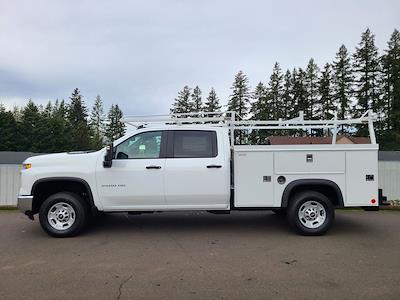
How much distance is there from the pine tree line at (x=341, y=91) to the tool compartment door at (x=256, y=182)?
192 ft

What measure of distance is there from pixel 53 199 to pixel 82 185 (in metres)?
0.56

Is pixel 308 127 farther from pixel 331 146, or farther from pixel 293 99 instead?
pixel 293 99

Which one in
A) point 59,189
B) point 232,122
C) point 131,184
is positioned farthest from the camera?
point 232,122

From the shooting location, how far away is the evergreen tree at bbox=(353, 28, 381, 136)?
211ft

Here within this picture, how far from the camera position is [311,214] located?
294 inches

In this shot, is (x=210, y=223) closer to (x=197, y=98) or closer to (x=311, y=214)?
(x=311, y=214)

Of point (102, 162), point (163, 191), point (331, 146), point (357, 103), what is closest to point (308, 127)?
point (331, 146)

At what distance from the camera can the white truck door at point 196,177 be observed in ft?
24.0

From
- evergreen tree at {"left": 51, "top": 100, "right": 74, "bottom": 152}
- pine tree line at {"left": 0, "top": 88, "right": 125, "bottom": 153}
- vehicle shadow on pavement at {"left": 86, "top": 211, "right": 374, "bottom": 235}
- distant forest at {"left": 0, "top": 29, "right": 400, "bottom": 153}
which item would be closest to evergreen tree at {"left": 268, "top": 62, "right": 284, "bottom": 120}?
distant forest at {"left": 0, "top": 29, "right": 400, "bottom": 153}

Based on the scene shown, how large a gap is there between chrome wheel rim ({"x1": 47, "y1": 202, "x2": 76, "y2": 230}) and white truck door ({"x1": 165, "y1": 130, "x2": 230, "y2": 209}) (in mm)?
1797

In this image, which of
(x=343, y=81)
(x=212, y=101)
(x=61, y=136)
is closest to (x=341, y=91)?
(x=343, y=81)

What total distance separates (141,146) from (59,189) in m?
1.79

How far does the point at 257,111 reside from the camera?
74.3 m

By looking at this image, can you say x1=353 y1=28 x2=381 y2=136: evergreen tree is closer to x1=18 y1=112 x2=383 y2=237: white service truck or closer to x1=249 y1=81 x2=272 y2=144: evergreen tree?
x1=249 y1=81 x2=272 y2=144: evergreen tree
